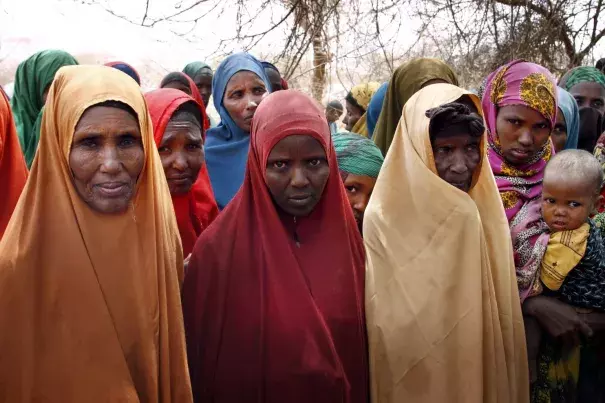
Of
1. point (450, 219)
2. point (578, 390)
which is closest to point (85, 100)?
point (450, 219)

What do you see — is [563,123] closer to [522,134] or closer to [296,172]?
[522,134]

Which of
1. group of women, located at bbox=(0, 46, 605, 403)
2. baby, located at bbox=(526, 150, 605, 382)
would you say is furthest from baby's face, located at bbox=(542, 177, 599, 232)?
group of women, located at bbox=(0, 46, 605, 403)

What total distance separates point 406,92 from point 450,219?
1.87m

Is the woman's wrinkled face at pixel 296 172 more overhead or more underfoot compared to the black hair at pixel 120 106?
more underfoot

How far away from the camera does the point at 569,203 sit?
9.10ft

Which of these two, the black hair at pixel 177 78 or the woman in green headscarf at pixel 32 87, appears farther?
the black hair at pixel 177 78

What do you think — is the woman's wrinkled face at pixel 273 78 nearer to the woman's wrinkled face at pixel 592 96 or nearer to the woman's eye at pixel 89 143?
the woman's wrinkled face at pixel 592 96

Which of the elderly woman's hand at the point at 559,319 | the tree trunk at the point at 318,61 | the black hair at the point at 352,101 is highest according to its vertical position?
the tree trunk at the point at 318,61

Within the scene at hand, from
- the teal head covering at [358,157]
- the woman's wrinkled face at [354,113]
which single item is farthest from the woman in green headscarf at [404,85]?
the woman's wrinkled face at [354,113]

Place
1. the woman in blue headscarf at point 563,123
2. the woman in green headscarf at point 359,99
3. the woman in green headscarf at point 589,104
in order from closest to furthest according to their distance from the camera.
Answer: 1. the woman in blue headscarf at point 563,123
2. the woman in green headscarf at point 589,104
3. the woman in green headscarf at point 359,99

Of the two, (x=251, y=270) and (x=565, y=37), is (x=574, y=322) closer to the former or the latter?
(x=251, y=270)

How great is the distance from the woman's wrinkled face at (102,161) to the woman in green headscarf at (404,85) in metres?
2.21

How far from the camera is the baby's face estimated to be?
273cm

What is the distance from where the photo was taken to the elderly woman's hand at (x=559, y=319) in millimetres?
2637
